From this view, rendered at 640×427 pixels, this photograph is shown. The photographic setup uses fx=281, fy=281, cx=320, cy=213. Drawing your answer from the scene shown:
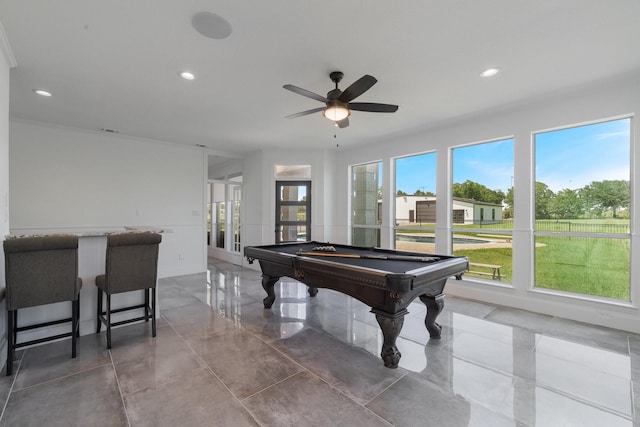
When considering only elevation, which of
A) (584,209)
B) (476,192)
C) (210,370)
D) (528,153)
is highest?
(528,153)

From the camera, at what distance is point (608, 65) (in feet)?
9.01

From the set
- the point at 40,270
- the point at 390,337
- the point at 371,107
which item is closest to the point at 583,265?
the point at 390,337

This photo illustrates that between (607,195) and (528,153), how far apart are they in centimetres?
96

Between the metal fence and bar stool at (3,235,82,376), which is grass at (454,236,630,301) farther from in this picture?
bar stool at (3,235,82,376)

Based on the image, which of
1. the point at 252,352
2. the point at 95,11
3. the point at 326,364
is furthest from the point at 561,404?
the point at 95,11

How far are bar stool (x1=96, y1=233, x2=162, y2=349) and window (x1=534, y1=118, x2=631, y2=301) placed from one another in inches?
187

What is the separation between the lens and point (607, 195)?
3.36 m

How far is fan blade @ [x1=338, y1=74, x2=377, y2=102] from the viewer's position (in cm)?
231

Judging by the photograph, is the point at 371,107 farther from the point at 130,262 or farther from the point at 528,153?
the point at 130,262

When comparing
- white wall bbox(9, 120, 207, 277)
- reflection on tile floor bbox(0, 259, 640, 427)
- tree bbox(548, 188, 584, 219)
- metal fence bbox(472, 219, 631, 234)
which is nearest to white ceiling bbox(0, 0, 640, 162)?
white wall bbox(9, 120, 207, 277)

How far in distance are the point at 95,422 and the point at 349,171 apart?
5.47 metres

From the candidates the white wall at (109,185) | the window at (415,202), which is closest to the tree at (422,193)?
the window at (415,202)

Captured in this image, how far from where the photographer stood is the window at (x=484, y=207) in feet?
13.5

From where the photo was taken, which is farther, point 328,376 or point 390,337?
point 390,337
